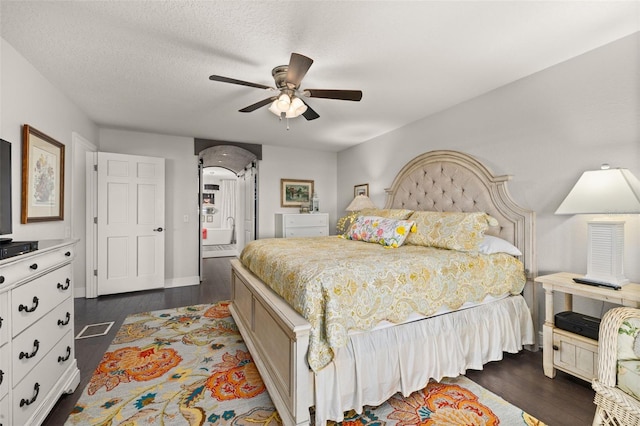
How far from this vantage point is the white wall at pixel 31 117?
82.5 inches

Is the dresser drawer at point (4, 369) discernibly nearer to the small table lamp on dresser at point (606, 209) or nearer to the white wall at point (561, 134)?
the small table lamp on dresser at point (606, 209)

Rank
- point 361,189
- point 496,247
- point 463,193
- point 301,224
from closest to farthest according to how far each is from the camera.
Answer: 1. point 496,247
2. point 463,193
3. point 361,189
4. point 301,224

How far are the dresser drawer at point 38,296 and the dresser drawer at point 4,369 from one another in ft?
0.30

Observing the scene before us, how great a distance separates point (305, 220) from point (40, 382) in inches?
160

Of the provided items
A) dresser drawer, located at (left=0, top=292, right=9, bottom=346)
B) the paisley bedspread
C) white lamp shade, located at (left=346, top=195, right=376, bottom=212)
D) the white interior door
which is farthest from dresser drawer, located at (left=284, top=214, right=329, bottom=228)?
dresser drawer, located at (left=0, top=292, right=9, bottom=346)

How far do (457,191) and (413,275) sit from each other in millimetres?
1647

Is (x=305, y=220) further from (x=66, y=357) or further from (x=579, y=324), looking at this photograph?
(x=579, y=324)

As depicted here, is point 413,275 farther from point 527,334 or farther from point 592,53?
point 592,53

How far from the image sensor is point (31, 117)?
2414mm

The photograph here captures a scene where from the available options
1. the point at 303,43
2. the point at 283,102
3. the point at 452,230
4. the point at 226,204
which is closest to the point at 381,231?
the point at 452,230

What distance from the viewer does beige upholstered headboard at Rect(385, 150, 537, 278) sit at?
260 cm

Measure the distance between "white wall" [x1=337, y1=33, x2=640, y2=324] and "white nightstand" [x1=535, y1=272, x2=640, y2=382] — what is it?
0.38m

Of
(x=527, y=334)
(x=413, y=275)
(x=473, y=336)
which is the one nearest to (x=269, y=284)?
(x=413, y=275)

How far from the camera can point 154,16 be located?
5.94ft
